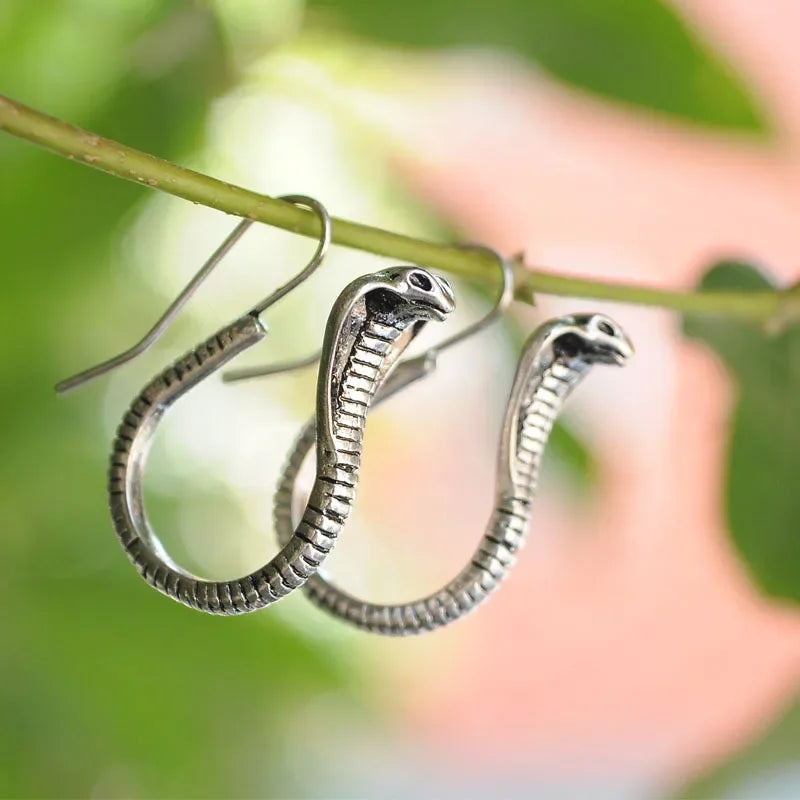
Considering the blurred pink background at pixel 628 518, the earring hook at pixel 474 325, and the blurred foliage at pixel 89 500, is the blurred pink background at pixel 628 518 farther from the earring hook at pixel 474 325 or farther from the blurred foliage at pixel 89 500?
the earring hook at pixel 474 325

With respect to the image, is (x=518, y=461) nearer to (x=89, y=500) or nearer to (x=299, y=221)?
(x=299, y=221)

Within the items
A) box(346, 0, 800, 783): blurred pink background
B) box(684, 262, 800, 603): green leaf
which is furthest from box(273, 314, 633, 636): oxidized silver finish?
box(346, 0, 800, 783): blurred pink background

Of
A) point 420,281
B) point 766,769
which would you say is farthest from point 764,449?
point 420,281

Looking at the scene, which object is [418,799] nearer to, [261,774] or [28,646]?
[261,774]

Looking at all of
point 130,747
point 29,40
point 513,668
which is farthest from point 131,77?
point 513,668

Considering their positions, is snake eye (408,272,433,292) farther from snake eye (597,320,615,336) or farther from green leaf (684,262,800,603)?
green leaf (684,262,800,603)

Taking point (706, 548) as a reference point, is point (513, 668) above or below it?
below

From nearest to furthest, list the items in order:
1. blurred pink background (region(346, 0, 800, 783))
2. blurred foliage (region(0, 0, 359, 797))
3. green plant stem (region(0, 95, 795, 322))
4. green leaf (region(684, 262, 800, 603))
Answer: green plant stem (region(0, 95, 795, 322)), green leaf (region(684, 262, 800, 603)), blurred foliage (region(0, 0, 359, 797)), blurred pink background (region(346, 0, 800, 783))
